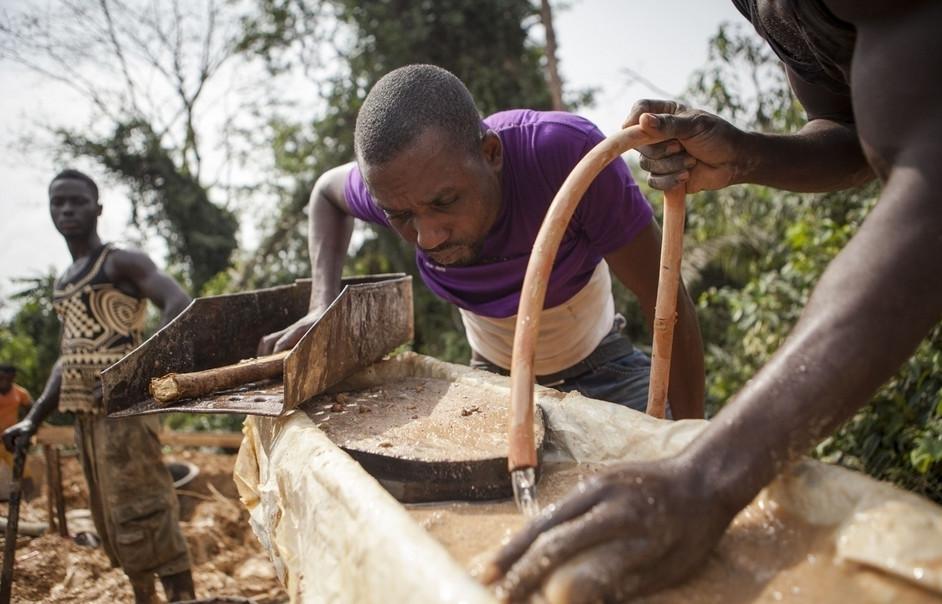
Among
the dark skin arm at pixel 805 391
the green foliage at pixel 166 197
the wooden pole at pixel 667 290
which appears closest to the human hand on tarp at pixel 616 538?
the dark skin arm at pixel 805 391

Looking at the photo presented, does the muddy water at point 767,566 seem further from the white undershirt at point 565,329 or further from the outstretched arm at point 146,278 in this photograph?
the outstretched arm at point 146,278

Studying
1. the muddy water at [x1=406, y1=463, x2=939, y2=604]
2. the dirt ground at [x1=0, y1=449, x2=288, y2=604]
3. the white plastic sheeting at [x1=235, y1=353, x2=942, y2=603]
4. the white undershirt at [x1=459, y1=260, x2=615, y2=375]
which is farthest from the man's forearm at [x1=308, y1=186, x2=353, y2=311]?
the dirt ground at [x1=0, y1=449, x2=288, y2=604]

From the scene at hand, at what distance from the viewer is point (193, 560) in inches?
178

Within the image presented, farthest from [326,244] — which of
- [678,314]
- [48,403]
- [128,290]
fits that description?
[48,403]

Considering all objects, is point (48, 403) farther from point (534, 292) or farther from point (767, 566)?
point (767, 566)

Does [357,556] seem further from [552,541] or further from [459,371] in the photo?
[459,371]

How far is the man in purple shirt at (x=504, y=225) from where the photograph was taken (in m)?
1.85

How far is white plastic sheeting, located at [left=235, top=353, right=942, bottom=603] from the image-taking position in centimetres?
85

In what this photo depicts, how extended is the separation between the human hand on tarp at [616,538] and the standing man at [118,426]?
9.98 feet

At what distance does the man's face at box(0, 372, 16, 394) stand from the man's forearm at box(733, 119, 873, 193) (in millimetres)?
6499

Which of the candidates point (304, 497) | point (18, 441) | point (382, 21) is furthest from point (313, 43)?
point (304, 497)

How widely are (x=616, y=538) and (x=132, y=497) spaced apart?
11.0 ft

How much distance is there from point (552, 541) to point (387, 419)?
946 mm

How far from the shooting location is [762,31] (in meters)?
1.48
